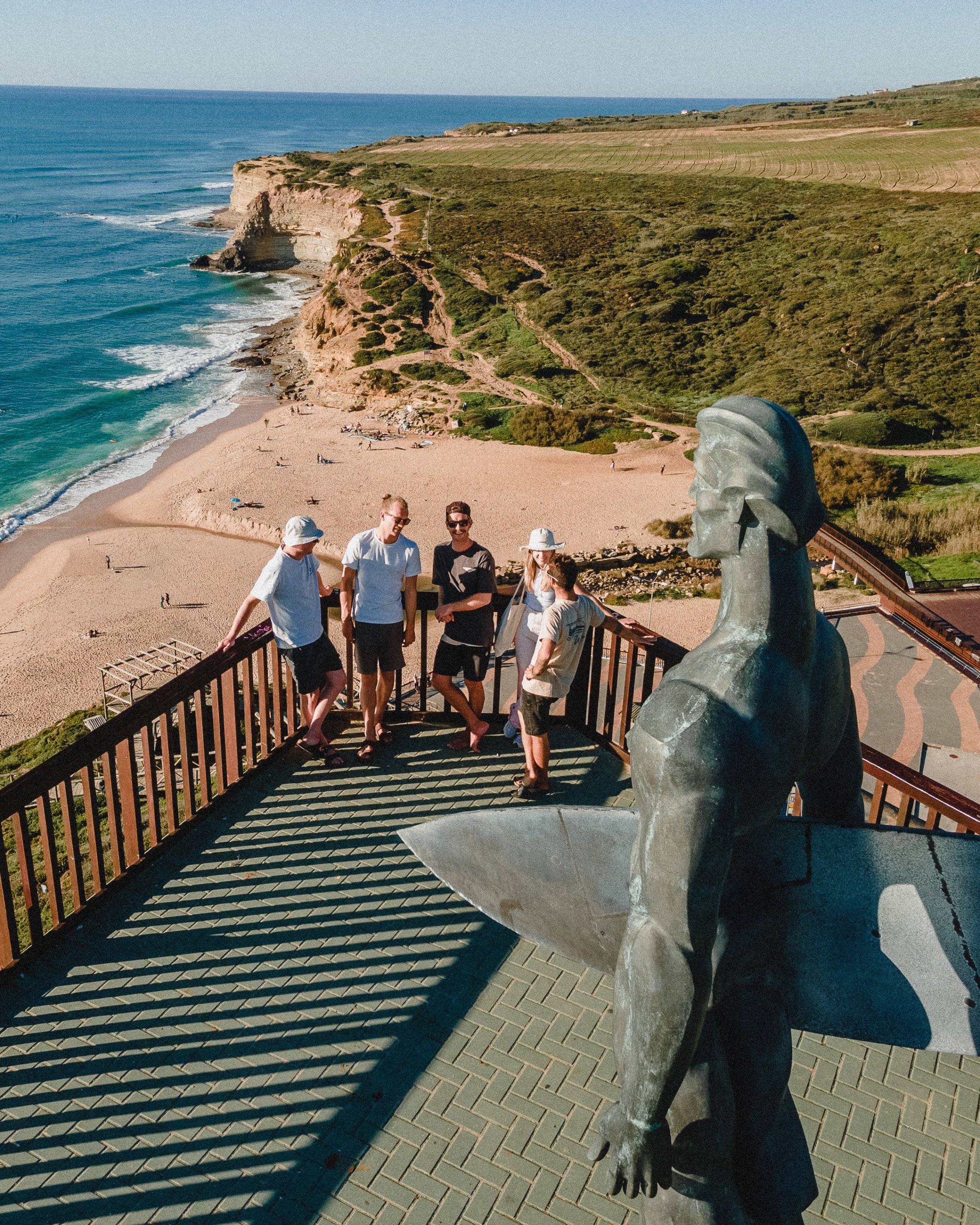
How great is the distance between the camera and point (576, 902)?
8.56 feet

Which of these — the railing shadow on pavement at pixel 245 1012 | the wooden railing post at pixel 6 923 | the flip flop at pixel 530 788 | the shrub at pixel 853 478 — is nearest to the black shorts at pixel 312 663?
the railing shadow on pavement at pixel 245 1012

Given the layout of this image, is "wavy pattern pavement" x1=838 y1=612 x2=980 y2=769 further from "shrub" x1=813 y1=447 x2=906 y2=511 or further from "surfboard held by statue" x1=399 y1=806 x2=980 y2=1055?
"shrub" x1=813 y1=447 x2=906 y2=511

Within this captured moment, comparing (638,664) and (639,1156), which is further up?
(639,1156)

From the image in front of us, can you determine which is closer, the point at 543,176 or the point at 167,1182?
the point at 167,1182

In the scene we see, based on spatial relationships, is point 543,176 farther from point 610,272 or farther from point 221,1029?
point 221,1029

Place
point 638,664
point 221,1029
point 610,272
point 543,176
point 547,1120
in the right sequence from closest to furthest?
point 547,1120 → point 221,1029 → point 638,664 → point 610,272 → point 543,176

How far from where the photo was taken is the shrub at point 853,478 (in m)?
25.9

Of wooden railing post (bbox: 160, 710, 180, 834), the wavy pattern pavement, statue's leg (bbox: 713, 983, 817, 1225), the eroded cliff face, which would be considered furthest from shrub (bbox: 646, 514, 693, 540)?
the eroded cliff face

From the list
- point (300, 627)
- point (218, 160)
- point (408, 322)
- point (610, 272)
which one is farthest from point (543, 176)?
point (218, 160)

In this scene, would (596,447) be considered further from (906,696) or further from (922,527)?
(906,696)

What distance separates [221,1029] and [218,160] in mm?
169991

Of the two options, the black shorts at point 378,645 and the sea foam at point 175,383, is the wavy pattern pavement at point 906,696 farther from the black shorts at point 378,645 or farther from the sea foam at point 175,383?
the sea foam at point 175,383

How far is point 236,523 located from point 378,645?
899 inches

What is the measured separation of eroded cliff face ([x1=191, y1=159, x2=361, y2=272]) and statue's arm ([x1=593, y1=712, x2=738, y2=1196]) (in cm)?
7516
